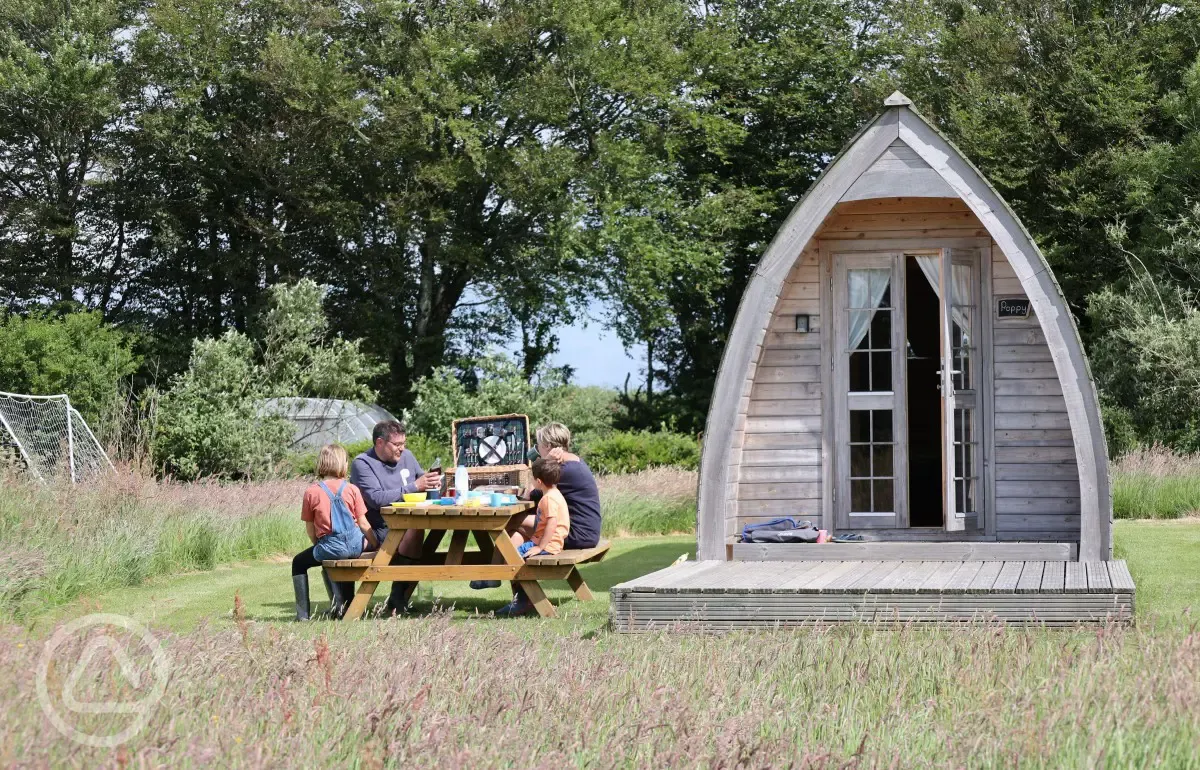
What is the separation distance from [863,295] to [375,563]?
413 cm

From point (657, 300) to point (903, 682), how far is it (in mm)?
24338

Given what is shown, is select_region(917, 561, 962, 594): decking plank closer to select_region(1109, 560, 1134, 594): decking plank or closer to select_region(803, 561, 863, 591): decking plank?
select_region(803, 561, 863, 591): decking plank

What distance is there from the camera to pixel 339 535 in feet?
27.6

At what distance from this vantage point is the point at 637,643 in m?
6.09

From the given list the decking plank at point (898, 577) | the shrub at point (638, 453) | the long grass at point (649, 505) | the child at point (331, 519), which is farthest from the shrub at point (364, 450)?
the decking plank at point (898, 577)

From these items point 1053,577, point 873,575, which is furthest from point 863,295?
point 1053,577

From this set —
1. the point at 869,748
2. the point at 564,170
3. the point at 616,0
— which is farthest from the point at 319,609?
the point at 616,0

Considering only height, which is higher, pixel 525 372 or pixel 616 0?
pixel 616 0

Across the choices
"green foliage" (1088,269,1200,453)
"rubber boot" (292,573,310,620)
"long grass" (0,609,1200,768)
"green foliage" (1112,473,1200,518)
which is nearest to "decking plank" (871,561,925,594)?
"long grass" (0,609,1200,768)

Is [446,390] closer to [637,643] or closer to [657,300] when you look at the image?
[657,300]

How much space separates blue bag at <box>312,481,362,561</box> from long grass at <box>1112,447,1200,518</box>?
10078mm

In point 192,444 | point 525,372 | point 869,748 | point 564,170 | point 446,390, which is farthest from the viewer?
point 525,372

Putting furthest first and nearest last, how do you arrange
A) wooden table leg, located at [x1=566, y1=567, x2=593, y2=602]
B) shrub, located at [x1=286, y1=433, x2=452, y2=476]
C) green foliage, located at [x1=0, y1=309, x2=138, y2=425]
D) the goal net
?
green foliage, located at [x1=0, y1=309, x2=138, y2=425]
shrub, located at [x1=286, y1=433, x2=452, y2=476]
the goal net
wooden table leg, located at [x1=566, y1=567, x2=593, y2=602]

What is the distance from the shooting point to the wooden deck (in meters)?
6.81
